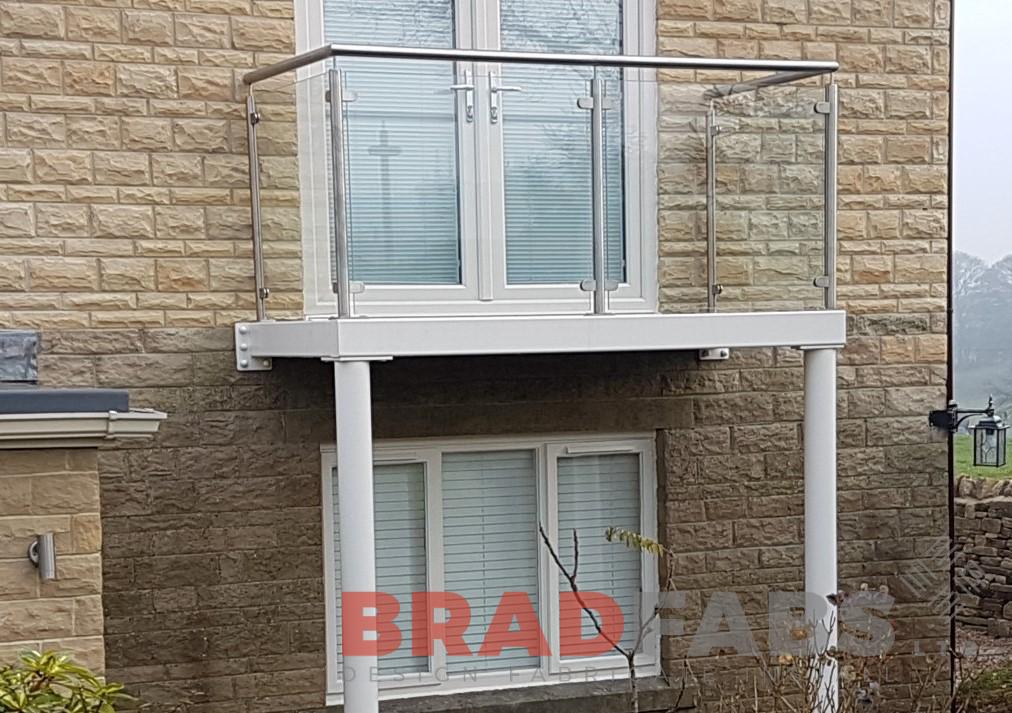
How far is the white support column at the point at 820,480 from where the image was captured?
6.75 meters

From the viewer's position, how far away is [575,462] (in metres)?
7.46

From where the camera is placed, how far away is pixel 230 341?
6.75 metres

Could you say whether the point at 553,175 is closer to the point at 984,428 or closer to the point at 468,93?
the point at 468,93

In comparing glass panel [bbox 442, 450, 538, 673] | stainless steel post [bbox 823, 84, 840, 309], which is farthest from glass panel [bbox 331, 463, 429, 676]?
stainless steel post [bbox 823, 84, 840, 309]

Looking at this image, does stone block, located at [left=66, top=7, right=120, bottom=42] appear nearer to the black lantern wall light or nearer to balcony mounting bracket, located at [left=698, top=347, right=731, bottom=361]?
balcony mounting bracket, located at [left=698, top=347, right=731, bottom=361]

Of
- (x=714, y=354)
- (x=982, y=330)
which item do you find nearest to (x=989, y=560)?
(x=982, y=330)

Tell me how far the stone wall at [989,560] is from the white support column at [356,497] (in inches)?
234

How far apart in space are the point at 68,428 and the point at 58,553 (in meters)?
0.45

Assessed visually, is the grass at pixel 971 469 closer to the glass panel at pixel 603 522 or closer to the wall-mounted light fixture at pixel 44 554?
the glass panel at pixel 603 522

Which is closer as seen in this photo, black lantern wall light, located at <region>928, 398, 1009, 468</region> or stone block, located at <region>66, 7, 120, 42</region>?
stone block, located at <region>66, 7, 120, 42</region>

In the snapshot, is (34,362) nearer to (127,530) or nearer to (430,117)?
(127,530)

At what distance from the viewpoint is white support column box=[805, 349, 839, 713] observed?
22.1ft

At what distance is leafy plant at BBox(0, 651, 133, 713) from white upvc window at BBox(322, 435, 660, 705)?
2338mm

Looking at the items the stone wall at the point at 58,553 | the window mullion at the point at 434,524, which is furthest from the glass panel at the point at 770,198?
the stone wall at the point at 58,553
